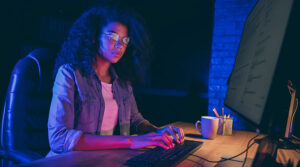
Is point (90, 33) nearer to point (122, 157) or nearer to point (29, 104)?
point (29, 104)

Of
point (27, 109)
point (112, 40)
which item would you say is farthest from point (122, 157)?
point (112, 40)

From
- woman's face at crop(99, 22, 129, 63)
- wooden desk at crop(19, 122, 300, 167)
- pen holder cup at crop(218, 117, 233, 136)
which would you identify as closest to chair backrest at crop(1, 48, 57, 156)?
woman's face at crop(99, 22, 129, 63)

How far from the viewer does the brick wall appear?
6.19 feet

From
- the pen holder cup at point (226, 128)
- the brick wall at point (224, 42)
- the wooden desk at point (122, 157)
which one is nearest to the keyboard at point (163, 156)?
the wooden desk at point (122, 157)

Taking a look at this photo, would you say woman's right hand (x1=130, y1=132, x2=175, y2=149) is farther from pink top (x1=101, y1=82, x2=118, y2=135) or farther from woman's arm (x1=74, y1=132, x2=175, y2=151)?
pink top (x1=101, y1=82, x2=118, y2=135)

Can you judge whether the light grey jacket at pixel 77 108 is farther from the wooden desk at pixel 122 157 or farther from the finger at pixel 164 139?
the finger at pixel 164 139

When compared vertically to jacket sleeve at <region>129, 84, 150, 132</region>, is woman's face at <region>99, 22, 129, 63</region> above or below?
above

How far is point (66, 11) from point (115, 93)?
182cm

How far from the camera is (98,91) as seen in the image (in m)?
1.25

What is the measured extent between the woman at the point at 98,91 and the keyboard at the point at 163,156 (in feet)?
0.18

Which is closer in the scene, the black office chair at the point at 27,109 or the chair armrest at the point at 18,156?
the chair armrest at the point at 18,156

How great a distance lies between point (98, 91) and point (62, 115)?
0.33 metres

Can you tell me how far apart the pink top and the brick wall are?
101 cm

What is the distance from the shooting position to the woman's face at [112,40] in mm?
1227
